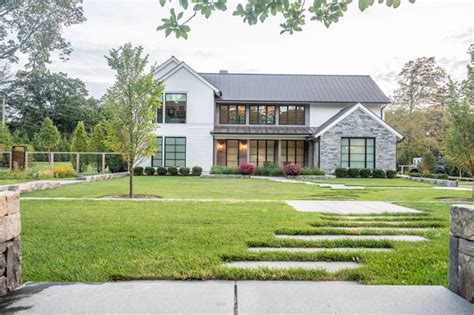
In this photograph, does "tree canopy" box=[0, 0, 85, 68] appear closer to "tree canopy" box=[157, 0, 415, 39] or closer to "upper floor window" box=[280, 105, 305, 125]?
"upper floor window" box=[280, 105, 305, 125]

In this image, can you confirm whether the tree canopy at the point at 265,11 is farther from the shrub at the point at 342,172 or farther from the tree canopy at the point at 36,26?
the tree canopy at the point at 36,26

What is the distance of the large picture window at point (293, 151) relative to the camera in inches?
1017

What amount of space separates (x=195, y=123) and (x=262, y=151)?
18.1 feet

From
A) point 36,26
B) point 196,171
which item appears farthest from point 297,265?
point 36,26

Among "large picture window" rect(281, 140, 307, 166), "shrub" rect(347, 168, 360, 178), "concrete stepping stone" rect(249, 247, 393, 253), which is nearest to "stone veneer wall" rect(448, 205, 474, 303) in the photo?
"concrete stepping stone" rect(249, 247, 393, 253)

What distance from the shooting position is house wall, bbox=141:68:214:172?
23.5m

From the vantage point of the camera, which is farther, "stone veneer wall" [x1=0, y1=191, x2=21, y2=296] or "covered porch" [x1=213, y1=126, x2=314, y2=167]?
"covered porch" [x1=213, y1=126, x2=314, y2=167]

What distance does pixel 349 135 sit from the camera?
869 inches

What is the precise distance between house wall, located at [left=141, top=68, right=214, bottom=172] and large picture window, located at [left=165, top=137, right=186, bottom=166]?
10.9 inches

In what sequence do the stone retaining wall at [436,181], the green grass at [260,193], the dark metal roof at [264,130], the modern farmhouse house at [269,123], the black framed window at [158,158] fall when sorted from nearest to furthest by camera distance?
the green grass at [260,193] → the stone retaining wall at [436,181] → the modern farmhouse house at [269,123] → the dark metal roof at [264,130] → the black framed window at [158,158]

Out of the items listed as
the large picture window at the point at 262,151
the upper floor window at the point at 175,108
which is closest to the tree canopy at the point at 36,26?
the upper floor window at the point at 175,108

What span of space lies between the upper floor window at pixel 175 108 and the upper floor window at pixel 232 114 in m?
2.89

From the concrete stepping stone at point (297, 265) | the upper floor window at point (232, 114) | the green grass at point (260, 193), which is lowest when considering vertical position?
the green grass at point (260, 193)

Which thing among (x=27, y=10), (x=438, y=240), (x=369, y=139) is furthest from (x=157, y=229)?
(x=27, y=10)
